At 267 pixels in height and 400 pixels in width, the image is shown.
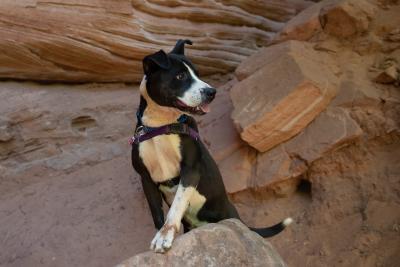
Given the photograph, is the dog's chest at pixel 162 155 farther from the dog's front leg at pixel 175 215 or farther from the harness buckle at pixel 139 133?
the dog's front leg at pixel 175 215

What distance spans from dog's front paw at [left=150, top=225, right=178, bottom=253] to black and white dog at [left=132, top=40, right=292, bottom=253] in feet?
0.57

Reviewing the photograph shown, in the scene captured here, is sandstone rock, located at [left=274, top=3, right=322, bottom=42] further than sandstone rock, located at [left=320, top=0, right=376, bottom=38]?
Yes

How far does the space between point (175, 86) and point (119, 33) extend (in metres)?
2.33

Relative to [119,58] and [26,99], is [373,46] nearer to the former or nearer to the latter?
[119,58]

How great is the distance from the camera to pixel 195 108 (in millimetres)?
3824

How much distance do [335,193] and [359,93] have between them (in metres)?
0.92

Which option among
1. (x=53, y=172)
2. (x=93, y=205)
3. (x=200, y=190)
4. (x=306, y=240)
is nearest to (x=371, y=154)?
(x=306, y=240)

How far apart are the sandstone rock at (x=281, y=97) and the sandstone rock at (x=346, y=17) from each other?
1.54 ft

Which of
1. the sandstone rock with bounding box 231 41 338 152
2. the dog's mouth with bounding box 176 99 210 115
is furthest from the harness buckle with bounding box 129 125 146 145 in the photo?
the sandstone rock with bounding box 231 41 338 152

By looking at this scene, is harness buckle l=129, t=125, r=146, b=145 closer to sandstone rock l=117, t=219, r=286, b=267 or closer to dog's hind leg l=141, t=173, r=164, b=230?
dog's hind leg l=141, t=173, r=164, b=230

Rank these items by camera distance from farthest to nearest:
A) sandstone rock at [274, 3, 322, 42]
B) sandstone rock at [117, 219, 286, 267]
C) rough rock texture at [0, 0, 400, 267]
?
sandstone rock at [274, 3, 322, 42] < rough rock texture at [0, 0, 400, 267] < sandstone rock at [117, 219, 286, 267]

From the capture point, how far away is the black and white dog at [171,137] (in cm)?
383

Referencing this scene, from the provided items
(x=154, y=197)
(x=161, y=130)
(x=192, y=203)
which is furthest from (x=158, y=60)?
(x=192, y=203)

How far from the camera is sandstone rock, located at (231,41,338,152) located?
5121 mm
